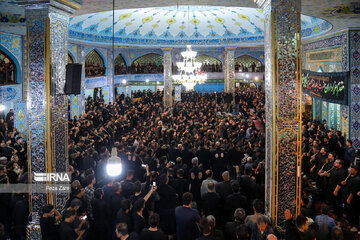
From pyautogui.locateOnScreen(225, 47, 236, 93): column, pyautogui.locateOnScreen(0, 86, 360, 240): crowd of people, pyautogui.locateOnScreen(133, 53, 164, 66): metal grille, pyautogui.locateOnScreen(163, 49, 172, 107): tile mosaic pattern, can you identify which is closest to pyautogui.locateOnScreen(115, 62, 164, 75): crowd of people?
pyautogui.locateOnScreen(133, 53, 164, 66): metal grille

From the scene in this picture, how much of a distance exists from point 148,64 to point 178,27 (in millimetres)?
6354

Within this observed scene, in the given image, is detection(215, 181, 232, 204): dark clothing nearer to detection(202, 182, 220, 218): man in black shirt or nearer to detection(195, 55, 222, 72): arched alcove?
detection(202, 182, 220, 218): man in black shirt

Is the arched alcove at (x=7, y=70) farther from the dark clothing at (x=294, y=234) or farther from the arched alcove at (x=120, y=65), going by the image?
the dark clothing at (x=294, y=234)

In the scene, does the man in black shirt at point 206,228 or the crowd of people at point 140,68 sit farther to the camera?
the crowd of people at point 140,68

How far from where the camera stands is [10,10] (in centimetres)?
743

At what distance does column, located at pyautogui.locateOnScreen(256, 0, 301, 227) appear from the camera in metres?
4.52

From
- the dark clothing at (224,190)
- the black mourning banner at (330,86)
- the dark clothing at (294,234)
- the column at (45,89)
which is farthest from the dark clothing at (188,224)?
the black mourning banner at (330,86)

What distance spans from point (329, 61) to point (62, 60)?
9172 mm

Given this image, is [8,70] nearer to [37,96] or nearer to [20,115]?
[20,115]

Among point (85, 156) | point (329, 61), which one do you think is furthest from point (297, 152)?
point (329, 61)

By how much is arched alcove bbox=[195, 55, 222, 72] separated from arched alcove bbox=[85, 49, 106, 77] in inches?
276

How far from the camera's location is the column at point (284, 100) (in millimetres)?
4520

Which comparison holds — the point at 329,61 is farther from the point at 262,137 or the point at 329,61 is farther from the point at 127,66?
the point at 127,66

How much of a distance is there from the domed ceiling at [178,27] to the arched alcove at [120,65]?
4.29 metres
